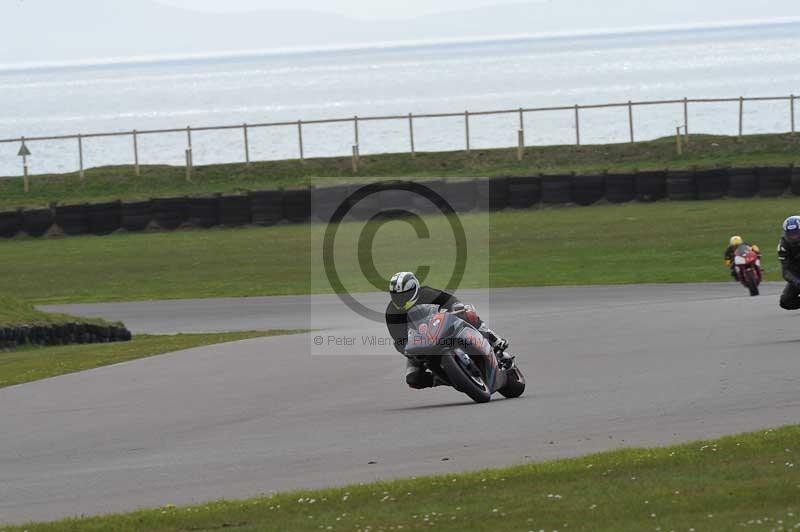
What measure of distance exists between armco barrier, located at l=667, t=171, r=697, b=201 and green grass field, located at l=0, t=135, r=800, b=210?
256 inches

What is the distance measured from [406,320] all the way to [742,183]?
90.6 ft

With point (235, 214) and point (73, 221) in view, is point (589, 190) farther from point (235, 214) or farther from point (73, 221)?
point (73, 221)

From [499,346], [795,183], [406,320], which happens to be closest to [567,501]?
[406,320]

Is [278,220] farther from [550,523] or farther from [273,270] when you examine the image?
[550,523]

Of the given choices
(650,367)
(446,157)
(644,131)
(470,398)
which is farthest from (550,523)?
(644,131)

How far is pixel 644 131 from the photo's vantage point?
3816 inches

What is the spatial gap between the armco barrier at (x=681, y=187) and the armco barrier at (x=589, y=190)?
6.43 feet

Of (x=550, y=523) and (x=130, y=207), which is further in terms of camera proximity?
(x=130, y=207)

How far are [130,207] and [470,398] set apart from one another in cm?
2853

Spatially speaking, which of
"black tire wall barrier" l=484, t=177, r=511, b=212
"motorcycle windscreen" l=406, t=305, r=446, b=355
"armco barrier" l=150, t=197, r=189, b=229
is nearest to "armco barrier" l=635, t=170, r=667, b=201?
"black tire wall barrier" l=484, t=177, r=511, b=212

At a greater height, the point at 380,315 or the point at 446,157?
the point at 446,157

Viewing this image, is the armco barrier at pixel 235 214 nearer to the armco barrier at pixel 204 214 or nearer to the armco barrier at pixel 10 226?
the armco barrier at pixel 204 214

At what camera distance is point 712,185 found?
3941 cm

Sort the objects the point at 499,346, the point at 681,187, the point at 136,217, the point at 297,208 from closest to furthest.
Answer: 1. the point at 499,346
2. the point at 681,187
3. the point at 297,208
4. the point at 136,217
